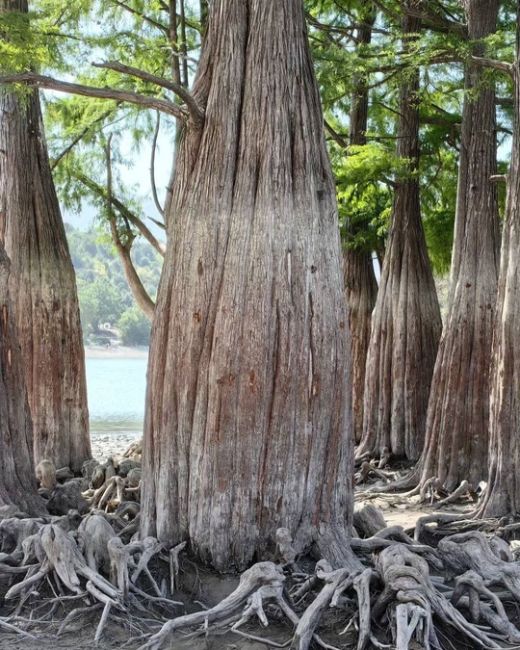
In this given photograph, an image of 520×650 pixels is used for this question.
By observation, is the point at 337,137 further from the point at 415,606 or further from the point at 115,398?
the point at 115,398

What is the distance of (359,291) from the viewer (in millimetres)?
18375

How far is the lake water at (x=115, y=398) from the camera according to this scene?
1636 inches

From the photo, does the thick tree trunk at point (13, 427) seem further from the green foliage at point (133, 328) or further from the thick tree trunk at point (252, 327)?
the green foliage at point (133, 328)

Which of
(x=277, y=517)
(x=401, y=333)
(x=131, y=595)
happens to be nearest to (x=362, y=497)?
(x=401, y=333)

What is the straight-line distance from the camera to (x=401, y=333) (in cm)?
1562

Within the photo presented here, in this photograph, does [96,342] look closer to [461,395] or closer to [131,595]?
[461,395]

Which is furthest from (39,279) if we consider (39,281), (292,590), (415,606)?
(415,606)

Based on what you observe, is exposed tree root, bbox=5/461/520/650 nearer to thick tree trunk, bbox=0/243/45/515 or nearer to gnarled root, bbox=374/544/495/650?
gnarled root, bbox=374/544/495/650

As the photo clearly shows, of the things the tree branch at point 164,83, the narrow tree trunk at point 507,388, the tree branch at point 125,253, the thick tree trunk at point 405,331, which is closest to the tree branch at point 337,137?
the thick tree trunk at point 405,331

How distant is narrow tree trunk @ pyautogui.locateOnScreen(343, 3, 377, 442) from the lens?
18.0 m

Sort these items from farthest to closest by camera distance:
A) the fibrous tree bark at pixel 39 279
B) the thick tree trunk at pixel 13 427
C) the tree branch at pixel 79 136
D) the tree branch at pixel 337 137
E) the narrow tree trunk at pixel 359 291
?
1. the tree branch at pixel 337 137
2. the narrow tree trunk at pixel 359 291
3. the tree branch at pixel 79 136
4. the fibrous tree bark at pixel 39 279
5. the thick tree trunk at pixel 13 427

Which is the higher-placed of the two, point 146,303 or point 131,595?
point 146,303

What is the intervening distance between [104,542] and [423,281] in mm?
9007

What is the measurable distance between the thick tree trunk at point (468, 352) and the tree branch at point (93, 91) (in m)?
Result: 5.51
